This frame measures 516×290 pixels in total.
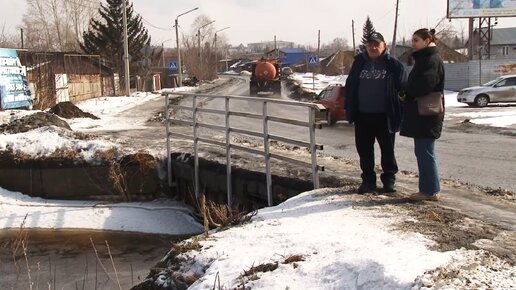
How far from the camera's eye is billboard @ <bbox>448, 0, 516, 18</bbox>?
127 feet

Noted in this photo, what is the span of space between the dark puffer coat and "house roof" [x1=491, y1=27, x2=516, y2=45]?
7750 cm

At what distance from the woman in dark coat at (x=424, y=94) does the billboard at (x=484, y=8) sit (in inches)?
1412

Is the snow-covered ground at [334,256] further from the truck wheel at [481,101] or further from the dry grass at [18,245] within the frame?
the truck wheel at [481,101]

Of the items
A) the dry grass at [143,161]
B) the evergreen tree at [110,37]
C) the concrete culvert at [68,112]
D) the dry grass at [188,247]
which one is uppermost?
the evergreen tree at [110,37]

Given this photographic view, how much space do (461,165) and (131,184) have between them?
20.6 feet

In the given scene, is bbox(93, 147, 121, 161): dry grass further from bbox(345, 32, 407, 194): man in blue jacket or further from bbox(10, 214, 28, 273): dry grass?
bbox(345, 32, 407, 194): man in blue jacket

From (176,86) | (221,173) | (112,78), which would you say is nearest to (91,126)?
(221,173)

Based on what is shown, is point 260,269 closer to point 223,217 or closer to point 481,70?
point 223,217

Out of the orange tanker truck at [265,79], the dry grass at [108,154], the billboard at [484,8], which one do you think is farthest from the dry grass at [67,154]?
the billboard at [484,8]

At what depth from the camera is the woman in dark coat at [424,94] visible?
5.43m

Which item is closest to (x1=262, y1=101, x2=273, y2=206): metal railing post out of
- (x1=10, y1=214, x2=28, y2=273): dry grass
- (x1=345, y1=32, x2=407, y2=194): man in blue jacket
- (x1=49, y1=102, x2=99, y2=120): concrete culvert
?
(x1=345, y1=32, x2=407, y2=194): man in blue jacket

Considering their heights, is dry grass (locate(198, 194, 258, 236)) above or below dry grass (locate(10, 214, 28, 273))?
above

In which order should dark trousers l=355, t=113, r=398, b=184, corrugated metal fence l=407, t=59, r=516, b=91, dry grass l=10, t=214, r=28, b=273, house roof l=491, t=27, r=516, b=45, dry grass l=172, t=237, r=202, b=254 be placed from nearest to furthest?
dry grass l=172, t=237, r=202, b=254, dry grass l=10, t=214, r=28, b=273, dark trousers l=355, t=113, r=398, b=184, corrugated metal fence l=407, t=59, r=516, b=91, house roof l=491, t=27, r=516, b=45

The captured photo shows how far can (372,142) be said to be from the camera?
20.4 ft
